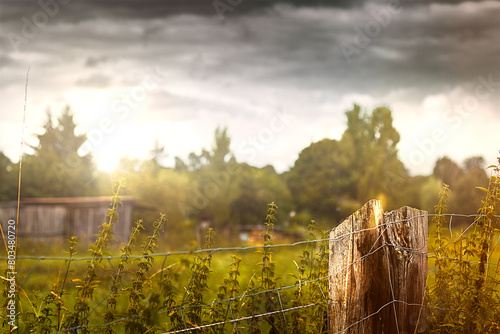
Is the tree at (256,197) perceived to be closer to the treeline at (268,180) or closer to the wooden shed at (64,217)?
the treeline at (268,180)

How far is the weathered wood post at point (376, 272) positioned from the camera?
2.41m

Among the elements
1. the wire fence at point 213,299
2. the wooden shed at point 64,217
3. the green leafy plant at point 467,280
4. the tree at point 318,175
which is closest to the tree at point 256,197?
Result: the tree at point 318,175

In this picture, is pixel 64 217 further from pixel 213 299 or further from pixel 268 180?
pixel 268 180

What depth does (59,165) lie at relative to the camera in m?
36.1

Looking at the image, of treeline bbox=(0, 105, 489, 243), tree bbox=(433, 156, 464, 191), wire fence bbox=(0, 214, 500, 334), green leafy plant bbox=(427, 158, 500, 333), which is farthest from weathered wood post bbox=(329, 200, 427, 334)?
treeline bbox=(0, 105, 489, 243)

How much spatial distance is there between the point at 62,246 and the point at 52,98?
30935 millimetres

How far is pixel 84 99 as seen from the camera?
5331 centimetres

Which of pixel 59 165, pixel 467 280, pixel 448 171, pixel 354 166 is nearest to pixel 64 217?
pixel 59 165

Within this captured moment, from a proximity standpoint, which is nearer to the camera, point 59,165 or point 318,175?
point 59,165

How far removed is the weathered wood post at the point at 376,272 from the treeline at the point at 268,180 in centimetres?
3090

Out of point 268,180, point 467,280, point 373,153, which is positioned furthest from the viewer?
point 268,180

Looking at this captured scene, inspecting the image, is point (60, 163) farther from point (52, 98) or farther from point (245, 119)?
point (245, 119)

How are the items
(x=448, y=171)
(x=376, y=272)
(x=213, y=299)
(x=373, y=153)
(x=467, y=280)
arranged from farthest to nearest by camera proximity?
1. (x=373, y=153)
2. (x=448, y=171)
3. (x=467, y=280)
4. (x=213, y=299)
5. (x=376, y=272)

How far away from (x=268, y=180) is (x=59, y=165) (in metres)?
18.9
